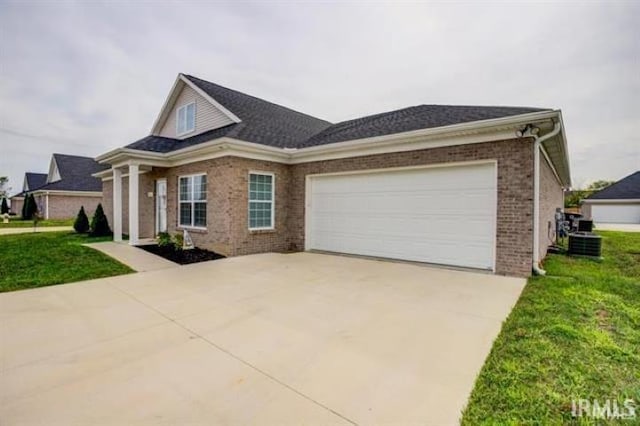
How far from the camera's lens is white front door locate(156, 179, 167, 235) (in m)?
12.5

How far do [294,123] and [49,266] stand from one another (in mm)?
10467

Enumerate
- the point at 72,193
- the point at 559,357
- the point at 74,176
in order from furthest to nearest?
the point at 74,176
the point at 72,193
the point at 559,357

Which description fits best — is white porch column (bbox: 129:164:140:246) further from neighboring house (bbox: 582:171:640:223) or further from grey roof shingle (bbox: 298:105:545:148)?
neighboring house (bbox: 582:171:640:223)

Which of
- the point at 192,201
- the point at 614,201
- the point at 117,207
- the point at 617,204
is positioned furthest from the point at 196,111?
the point at 617,204

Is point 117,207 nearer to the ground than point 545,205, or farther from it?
nearer to the ground

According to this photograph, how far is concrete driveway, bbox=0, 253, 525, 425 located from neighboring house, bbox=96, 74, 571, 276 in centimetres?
186

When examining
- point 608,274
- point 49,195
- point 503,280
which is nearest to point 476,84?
point 608,274

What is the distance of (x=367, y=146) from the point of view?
8.91m

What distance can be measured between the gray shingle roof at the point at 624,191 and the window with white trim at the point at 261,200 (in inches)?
1394

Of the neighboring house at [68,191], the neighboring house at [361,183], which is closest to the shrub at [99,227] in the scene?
the neighboring house at [361,183]

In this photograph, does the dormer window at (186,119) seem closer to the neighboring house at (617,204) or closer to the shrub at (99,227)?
the shrub at (99,227)

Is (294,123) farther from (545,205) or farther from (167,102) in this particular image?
(545,205)

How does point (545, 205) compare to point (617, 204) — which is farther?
point (617, 204)

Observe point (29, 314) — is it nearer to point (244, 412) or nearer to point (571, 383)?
point (244, 412)
